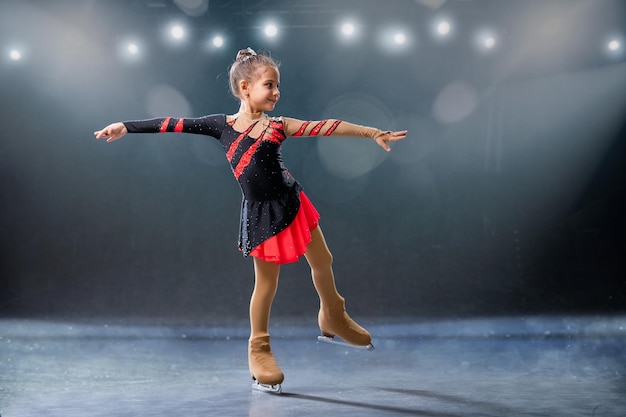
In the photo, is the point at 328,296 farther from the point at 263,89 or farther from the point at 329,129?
the point at 263,89

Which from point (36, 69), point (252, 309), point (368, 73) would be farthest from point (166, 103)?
point (252, 309)

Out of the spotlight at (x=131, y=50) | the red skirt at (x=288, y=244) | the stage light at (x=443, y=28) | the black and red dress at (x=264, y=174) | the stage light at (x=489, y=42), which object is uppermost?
the stage light at (x=443, y=28)

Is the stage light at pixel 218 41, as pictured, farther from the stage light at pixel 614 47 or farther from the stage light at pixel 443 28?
the stage light at pixel 614 47

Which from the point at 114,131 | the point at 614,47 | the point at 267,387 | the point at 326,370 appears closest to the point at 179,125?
the point at 114,131

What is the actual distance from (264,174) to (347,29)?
2422 millimetres

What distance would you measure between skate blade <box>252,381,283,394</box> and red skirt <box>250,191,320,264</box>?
1.58 feet

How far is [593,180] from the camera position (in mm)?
4848

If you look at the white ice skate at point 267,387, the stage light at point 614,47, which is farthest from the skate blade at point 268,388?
the stage light at point 614,47

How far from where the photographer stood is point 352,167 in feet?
15.9

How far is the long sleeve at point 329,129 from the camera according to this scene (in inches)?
100

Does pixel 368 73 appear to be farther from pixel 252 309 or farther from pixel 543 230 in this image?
pixel 252 309

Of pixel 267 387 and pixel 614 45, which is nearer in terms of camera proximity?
pixel 267 387

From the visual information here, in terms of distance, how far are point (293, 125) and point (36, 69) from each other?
294cm

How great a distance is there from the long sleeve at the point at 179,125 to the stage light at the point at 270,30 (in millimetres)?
2193
